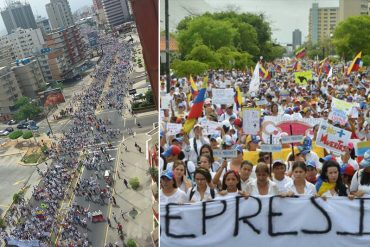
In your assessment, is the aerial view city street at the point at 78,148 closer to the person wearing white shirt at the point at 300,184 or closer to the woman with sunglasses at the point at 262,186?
the woman with sunglasses at the point at 262,186

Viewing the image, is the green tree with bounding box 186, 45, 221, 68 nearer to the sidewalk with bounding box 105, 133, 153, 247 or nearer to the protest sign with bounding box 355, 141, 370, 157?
the sidewalk with bounding box 105, 133, 153, 247

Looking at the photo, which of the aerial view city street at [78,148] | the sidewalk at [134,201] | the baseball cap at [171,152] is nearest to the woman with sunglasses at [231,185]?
the baseball cap at [171,152]

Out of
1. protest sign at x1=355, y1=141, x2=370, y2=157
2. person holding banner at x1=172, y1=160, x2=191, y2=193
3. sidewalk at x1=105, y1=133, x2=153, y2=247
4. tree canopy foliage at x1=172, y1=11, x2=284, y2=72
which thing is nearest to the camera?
person holding banner at x1=172, y1=160, x2=191, y2=193

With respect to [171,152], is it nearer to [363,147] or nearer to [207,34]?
[363,147]

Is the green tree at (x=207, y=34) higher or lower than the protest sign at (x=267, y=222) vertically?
lower

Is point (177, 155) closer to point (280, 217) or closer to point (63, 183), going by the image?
point (280, 217)

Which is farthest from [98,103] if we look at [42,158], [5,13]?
[5,13]

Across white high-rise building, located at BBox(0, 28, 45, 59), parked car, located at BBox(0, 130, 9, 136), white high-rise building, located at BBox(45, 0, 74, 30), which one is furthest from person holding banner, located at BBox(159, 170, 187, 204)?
white high-rise building, located at BBox(45, 0, 74, 30)
